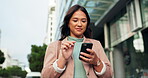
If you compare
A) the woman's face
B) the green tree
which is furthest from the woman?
the green tree

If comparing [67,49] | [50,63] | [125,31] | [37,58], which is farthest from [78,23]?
[37,58]

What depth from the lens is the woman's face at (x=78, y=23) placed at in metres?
1.20

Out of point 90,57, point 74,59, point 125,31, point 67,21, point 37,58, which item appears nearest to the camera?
point 90,57

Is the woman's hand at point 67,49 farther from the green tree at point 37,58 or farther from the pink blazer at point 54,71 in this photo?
the green tree at point 37,58

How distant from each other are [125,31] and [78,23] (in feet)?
27.4

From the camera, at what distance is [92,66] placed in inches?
43.9

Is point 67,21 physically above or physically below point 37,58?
above

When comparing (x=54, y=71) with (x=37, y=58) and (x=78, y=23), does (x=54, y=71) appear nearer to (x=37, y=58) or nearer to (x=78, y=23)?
(x=78, y=23)

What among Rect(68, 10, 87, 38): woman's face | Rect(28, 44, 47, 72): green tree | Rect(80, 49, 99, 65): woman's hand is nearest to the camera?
Rect(80, 49, 99, 65): woman's hand

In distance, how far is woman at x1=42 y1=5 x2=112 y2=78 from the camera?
1.03m

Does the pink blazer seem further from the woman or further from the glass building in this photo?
the glass building

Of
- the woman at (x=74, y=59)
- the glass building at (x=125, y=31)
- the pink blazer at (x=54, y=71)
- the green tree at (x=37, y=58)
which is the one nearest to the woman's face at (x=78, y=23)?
the woman at (x=74, y=59)

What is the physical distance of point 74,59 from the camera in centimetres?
114

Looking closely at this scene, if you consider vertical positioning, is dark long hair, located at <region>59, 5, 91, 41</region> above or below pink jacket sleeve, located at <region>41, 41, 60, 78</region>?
above
